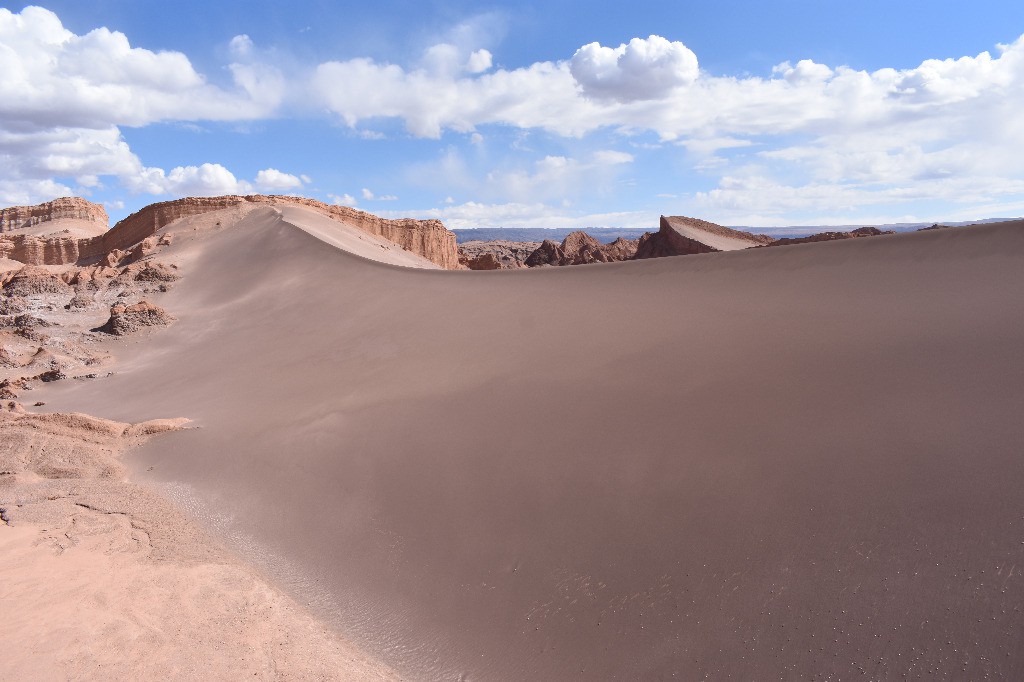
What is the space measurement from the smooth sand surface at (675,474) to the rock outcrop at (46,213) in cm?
4130

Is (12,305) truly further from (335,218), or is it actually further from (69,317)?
(335,218)

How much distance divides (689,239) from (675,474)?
23.5 meters

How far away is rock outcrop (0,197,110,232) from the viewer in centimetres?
4097

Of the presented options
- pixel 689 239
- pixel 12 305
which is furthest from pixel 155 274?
pixel 689 239

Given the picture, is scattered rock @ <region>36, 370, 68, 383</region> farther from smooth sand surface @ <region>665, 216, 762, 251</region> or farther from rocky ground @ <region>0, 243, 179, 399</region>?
smooth sand surface @ <region>665, 216, 762, 251</region>

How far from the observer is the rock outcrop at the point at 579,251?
1163 inches

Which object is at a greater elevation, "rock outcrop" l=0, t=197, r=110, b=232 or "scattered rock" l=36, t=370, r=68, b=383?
"rock outcrop" l=0, t=197, r=110, b=232

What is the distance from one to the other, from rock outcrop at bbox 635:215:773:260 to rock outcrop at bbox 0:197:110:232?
37007mm

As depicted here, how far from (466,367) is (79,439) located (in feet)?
13.3

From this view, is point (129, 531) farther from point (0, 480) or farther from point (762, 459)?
point (762, 459)

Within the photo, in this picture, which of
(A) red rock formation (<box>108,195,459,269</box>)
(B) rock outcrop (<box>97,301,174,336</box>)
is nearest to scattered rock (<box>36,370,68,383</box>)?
(B) rock outcrop (<box>97,301,174,336</box>)

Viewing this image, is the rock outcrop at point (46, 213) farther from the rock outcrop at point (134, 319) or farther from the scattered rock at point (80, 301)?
the rock outcrop at point (134, 319)

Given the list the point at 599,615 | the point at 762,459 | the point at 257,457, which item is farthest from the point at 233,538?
the point at 762,459

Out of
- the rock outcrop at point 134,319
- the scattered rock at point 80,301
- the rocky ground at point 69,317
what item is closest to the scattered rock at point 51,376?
the rocky ground at point 69,317
